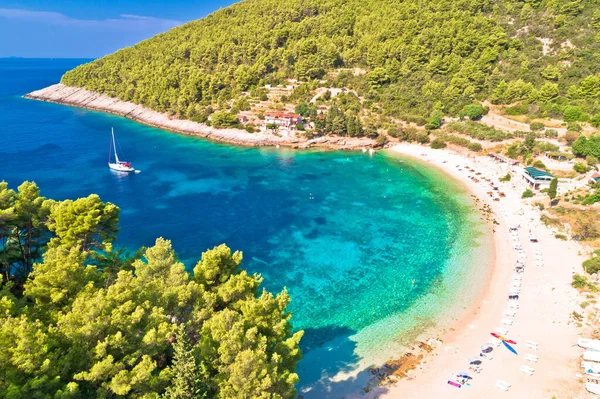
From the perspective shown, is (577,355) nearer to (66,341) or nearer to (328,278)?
(328,278)

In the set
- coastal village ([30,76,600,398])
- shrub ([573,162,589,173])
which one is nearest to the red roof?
coastal village ([30,76,600,398])

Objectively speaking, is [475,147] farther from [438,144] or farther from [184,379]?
[184,379]

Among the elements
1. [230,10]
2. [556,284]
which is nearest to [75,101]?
[230,10]

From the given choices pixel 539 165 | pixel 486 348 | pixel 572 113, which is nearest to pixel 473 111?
pixel 572 113

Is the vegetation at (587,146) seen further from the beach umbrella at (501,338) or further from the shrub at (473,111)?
the beach umbrella at (501,338)

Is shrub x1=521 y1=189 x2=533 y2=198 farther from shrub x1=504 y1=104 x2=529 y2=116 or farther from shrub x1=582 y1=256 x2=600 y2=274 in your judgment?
shrub x1=504 y1=104 x2=529 y2=116

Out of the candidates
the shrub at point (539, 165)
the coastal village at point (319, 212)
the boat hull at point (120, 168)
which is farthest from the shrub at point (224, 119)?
the shrub at point (539, 165)
